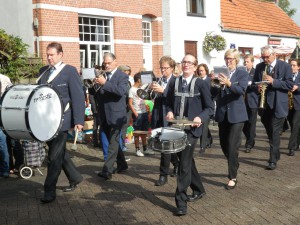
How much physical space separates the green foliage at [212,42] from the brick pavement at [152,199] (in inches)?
518

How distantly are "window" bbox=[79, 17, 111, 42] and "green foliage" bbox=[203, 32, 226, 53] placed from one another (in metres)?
6.15

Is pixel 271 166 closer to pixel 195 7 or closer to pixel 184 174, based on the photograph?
pixel 184 174

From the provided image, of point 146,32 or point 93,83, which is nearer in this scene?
point 93,83

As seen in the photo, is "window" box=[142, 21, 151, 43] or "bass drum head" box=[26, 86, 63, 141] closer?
"bass drum head" box=[26, 86, 63, 141]

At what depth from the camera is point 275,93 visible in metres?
7.62

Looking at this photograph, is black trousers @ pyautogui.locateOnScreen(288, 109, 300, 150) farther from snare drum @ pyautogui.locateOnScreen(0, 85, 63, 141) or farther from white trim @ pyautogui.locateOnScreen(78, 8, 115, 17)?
white trim @ pyautogui.locateOnScreen(78, 8, 115, 17)

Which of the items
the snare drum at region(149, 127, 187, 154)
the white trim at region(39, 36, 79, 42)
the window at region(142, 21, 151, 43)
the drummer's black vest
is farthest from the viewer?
the window at region(142, 21, 151, 43)

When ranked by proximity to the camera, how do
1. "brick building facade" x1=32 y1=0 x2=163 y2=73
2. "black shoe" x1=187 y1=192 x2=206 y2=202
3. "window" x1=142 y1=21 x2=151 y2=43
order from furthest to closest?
"window" x1=142 y1=21 x2=151 y2=43
"brick building facade" x1=32 y1=0 x2=163 y2=73
"black shoe" x1=187 y1=192 x2=206 y2=202

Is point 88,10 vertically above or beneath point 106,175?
above

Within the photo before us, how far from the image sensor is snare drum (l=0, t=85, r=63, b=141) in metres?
5.32

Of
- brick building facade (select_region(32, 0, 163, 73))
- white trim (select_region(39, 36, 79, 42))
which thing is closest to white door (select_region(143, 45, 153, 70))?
brick building facade (select_region(32, 0, 163, 73))

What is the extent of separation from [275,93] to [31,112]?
4.29 meters

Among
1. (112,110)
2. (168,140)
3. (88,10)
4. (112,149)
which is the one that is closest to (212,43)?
(88,10)

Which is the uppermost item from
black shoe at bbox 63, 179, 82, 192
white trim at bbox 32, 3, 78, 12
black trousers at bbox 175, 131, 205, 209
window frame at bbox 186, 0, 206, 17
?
window frame at bbox 186, 0, 206, 17
